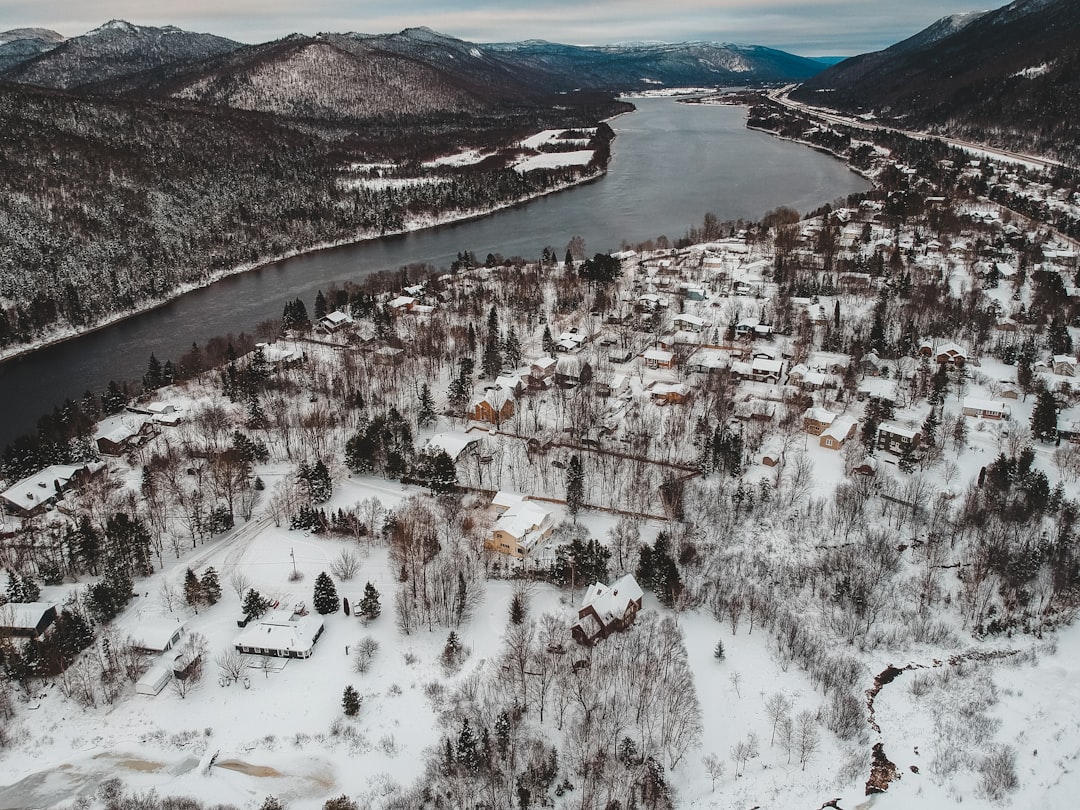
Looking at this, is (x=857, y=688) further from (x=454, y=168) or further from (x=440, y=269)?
(x=454, y=168)

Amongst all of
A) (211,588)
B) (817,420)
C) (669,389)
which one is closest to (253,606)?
(211,588)

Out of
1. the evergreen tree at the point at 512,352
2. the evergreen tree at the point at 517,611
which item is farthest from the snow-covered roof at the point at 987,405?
the evergreen tree at the point at 517,611

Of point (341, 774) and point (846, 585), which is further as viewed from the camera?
point (846, 585)

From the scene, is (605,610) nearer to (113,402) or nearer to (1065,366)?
(113,402)

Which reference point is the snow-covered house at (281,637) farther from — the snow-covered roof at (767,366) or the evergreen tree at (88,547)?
the snow-covered roof at (767,366)

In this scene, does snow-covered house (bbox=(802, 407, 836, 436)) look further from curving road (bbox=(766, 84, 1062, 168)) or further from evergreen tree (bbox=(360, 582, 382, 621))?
curving road (bbox=(766, 84, 1062, 168))

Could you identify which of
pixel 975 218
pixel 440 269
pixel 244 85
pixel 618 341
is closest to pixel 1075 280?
pixel 975 218

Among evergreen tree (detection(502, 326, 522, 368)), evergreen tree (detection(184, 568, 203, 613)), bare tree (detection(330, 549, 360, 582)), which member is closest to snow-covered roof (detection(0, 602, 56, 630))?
evergreen tree (detection(184, 568, 203, 613))
